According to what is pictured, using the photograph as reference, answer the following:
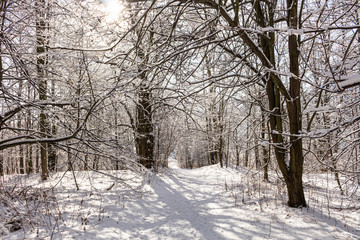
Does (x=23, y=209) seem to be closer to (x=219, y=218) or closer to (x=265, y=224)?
(x=219, y=218)

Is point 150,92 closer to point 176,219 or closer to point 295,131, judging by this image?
point 176,219

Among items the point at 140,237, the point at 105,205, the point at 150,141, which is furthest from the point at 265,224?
the point at 150,141

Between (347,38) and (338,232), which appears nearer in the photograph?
(338,232)

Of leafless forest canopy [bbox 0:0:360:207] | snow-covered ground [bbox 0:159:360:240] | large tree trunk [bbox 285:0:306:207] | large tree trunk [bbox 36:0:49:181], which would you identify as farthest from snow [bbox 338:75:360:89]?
large tree trunk [bbox 36:0:49:181]

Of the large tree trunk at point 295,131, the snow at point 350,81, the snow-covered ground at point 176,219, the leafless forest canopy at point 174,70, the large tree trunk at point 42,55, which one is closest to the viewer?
the snow at point 350,81

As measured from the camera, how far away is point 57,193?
5.19 meters

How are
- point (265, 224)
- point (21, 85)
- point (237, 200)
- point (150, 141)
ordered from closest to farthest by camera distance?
point (265, 224) < point (21, 85) < point (237, 200) < point (150, 141)

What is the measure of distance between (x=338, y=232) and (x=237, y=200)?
2.20 m

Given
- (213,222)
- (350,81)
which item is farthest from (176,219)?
(350,81)

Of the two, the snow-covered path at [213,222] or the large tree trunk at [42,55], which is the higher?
the large tree trunk at [42,55]

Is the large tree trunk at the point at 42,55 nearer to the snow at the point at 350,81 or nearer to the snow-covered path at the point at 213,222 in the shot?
the snow-covered path at the point at 213,222

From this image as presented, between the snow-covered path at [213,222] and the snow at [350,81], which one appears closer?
the snow at [350,81]

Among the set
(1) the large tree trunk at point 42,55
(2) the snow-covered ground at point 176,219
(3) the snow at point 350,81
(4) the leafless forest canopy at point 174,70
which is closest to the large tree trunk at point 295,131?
(4) the leafless forest canopy at point 174,70

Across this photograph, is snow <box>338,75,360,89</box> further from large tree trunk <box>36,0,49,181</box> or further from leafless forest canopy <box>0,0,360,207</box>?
large tree trunk <box>36,0,49,181</box>
